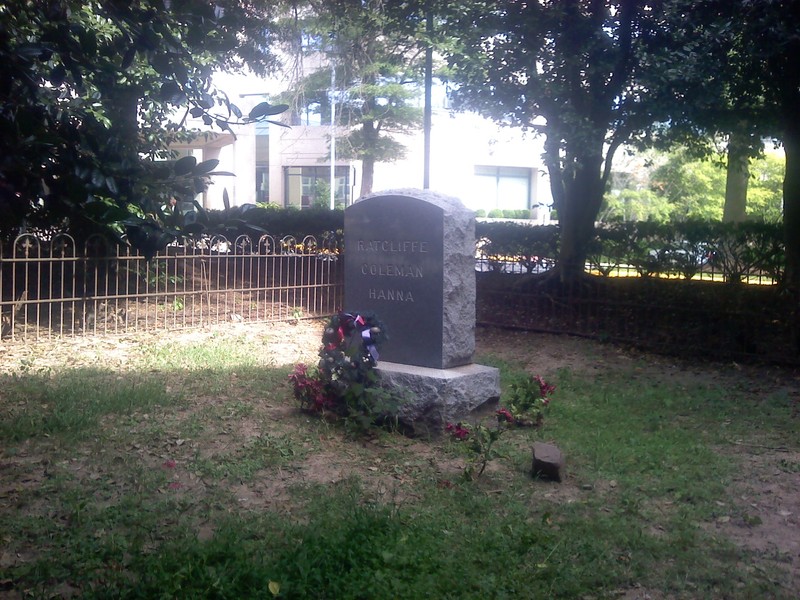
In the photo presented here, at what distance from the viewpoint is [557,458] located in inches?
247

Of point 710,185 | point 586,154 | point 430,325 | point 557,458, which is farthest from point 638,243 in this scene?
point 710,185

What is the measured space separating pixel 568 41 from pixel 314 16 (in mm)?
9464

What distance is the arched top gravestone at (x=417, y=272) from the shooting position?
7672mm

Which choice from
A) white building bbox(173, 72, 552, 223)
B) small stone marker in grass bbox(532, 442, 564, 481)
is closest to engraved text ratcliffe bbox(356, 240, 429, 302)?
small stone marker in grass bbox(532, 442, 564, 481)

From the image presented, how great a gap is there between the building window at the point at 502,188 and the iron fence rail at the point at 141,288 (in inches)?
1199

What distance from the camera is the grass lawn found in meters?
4.56

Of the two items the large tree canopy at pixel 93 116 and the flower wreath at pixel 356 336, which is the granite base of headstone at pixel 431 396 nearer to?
the flower wreath at pixel 356 336

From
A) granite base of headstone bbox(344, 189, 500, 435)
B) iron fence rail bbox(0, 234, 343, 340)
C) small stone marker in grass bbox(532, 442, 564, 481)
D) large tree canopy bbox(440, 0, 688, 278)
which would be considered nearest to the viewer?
small stone marker in grass bbox(532, 442, 564, 481)

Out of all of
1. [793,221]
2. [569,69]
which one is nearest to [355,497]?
[793,221]

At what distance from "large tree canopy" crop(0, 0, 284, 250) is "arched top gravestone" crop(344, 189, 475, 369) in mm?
3345

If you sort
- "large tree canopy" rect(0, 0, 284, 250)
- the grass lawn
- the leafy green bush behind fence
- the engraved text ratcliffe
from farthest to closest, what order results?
the leafy green bush behind fence, the engraved text ratcliffe, the grass lawn, "large tree canopy" rect(0, 0, 284, 250)

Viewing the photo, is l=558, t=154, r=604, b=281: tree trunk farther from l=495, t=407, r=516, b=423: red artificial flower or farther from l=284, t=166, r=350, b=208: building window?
l=284, t=166, r=350, b=208: building window

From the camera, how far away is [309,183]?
44156 millimetres

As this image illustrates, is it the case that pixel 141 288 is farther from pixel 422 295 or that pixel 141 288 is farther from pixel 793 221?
pixel 793 221
